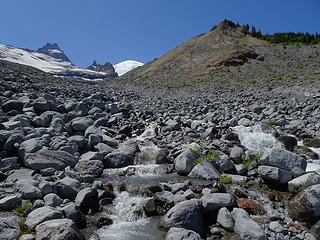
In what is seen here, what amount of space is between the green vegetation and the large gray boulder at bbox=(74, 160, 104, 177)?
4.89 meters

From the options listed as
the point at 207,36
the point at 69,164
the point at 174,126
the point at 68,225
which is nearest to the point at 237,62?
the point at 207,36

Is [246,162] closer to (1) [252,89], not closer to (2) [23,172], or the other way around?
(2) [23,172]

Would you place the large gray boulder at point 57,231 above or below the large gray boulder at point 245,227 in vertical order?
below

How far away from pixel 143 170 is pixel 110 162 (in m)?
1.30

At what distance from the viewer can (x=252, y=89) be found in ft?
90.8

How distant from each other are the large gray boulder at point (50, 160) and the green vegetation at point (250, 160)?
19.1 feet

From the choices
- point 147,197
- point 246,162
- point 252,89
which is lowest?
point 147,197

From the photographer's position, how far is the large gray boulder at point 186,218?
636 centimetres

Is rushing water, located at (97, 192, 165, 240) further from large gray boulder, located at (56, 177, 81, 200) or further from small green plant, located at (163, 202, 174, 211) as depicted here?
large gray boulder, located at (56, 177, 81, 200)

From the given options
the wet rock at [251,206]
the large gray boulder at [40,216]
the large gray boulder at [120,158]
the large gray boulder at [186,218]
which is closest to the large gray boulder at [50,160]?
the large gray boulder at [120,158]

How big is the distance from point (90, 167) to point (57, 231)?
178 inches

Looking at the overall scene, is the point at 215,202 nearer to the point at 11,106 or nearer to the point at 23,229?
the point at 23,229

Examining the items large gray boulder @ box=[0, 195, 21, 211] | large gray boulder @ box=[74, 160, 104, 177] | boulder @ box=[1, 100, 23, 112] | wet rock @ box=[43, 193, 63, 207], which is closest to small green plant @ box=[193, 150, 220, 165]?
large gray boulder @ box=[74, 160, 104, 177]

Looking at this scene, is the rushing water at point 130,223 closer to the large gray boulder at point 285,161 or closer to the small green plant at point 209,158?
the small green plant at point 209,158
